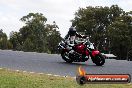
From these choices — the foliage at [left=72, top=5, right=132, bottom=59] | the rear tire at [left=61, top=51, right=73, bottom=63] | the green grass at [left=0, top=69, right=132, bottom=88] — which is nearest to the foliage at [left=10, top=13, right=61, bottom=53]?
the foliage at [left=72, top=5, right=132, bottom=59]

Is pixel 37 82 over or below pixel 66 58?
below

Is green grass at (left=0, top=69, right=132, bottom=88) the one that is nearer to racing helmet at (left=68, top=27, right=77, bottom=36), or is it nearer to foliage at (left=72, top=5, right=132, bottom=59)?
racing helmet at (left=68, top=27, right=77, bottom=36)

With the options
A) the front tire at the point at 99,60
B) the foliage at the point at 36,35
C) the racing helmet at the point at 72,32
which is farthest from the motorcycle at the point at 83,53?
the foliage at the point at 36,35

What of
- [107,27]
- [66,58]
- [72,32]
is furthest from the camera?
[107,27]

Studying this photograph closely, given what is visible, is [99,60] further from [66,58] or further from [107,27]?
[107,27]

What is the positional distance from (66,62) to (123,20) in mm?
43913

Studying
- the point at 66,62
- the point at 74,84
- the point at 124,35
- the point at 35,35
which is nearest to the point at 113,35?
the point at 124,35

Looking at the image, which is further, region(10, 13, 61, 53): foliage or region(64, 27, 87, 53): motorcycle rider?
region(10, 13, 61, 53): foliage

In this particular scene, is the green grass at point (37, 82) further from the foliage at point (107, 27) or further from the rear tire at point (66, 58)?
the foliage at point (107, 27)

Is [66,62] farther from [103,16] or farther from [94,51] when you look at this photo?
[103,16]

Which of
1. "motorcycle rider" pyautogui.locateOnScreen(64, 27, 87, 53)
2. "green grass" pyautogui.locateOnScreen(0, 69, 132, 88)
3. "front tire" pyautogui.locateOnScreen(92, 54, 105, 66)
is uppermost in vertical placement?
"motorcycle rider" pyautogui.locateOnScreen(64, 27, 87, 53)

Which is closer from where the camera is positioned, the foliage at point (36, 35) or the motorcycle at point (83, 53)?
the motorcycle at point (83, 53)

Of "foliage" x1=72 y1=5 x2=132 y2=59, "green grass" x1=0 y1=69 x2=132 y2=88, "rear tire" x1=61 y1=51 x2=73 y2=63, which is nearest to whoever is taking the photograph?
"green grass" x1=0 y1=69 x2=132 y2=88

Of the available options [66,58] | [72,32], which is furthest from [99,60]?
[72,32]
